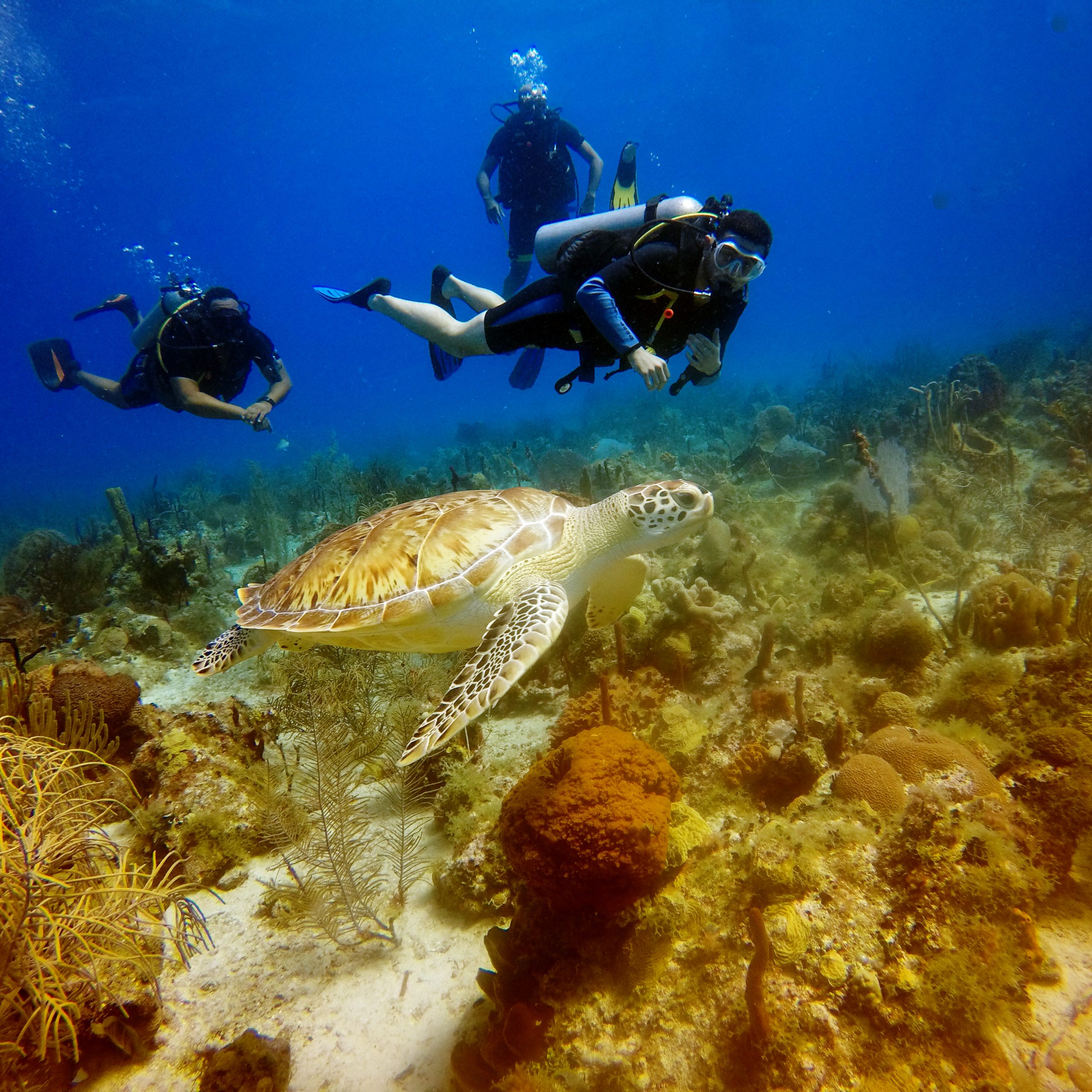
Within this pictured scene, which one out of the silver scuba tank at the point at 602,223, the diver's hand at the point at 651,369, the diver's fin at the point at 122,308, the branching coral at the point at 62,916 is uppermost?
the diver's fin at the point at 122,308

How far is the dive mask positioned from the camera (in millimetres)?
4117

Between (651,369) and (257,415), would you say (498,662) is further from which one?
(257,415)

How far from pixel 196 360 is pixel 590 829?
332 inches

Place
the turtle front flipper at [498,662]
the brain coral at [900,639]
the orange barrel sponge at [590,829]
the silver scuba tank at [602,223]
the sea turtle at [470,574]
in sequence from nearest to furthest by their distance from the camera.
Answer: the orange barrel sponge at [590,829], the turtle front flipper at [498,662], the sea turtle at [470,574], the brain coral at [900,639], the silver scuba tank at [602,223]

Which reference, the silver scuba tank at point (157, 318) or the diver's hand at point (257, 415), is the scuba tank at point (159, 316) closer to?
the silver scuba tank at point (157, 318)

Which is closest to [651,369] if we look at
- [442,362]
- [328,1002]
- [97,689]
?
[442,362]

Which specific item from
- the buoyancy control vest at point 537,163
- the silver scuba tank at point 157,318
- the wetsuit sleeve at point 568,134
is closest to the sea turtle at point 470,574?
the silver scuba tank at point 157,318

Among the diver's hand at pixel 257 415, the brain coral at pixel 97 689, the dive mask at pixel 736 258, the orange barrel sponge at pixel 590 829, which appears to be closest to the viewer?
the orange barrel sponge at pixel 590 829

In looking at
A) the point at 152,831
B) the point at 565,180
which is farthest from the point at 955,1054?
the point at 565,180

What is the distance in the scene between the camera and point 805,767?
2.80m

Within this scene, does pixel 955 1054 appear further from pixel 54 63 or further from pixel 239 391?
pixel 54 63

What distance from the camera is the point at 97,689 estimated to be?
4.03 m

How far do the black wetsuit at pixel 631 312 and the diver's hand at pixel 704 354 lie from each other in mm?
80

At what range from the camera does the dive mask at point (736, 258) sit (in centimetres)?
412
